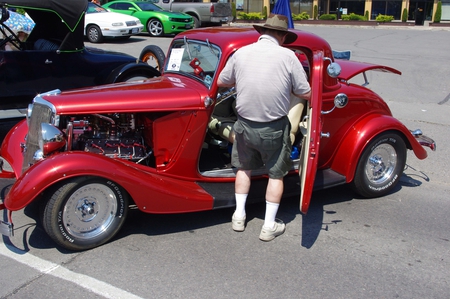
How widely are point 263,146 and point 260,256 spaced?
2.92 feet

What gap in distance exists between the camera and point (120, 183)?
3.80m

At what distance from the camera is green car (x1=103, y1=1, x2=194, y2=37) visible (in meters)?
18.4

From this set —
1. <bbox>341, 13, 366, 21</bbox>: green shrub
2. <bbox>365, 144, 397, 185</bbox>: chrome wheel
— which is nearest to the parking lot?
<bbox>365, 144, 397, 185</bbox>: chrome wheel

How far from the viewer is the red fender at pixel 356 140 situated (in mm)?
4781

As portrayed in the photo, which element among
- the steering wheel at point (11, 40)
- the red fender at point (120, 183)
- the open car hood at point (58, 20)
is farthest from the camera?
the steering wheel at point (11, 40)

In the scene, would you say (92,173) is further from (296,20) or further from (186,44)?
(296,20)

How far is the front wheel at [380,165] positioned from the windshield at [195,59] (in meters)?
1.78

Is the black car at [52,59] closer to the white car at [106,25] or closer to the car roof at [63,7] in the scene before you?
the car roof at [63,7]

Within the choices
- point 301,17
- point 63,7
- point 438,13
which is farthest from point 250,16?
point 63,7

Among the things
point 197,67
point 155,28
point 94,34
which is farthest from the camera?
point 155,28

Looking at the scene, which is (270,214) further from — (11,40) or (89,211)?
(11,40)

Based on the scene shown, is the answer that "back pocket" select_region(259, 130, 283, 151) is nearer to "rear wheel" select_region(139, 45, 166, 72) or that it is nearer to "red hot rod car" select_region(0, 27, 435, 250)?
"red hot rod car" select_region(0, 27, 435, 250)

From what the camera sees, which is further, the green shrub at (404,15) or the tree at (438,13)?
the green shrub at (404,15)

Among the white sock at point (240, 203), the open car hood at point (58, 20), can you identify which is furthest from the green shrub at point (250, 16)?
the white sock at point (240, 203)
